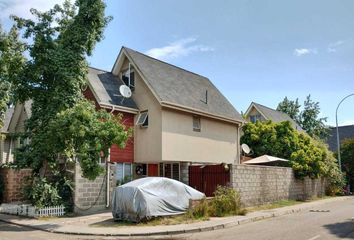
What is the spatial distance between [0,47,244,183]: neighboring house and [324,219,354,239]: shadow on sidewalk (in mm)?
9728

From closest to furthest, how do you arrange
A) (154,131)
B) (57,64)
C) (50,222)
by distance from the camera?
(50,222)
(57,64)
(154,131)

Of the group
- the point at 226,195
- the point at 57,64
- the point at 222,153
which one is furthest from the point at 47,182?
the point at 222,153

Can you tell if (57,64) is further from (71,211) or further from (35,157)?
(71,211)

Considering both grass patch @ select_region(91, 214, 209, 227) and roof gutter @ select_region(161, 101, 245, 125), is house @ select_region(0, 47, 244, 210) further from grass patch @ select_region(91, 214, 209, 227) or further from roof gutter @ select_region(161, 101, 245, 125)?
grass patch @ select_region(91, 214, 209, 227)

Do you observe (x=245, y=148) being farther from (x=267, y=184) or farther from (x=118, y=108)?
(x=118, y=108)

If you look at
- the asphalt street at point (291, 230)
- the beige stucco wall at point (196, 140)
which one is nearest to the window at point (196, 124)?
the beige stucco wall at point (196, 140)

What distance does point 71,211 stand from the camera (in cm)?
1809

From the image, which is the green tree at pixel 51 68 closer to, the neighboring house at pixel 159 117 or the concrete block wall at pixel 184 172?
the neighboring house at pixel 159 117

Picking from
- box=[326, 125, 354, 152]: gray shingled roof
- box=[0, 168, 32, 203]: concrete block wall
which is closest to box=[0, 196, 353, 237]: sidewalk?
box=[0, 168, 32, 203]: concrete block wall

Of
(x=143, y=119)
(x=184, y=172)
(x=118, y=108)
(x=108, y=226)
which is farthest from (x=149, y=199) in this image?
(x=143, y=119)

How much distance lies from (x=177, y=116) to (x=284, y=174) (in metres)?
8.52

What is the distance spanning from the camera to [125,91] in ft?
75.6

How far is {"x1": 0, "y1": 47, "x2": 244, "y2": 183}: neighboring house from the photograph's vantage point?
22.5m

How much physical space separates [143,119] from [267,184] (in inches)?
328
